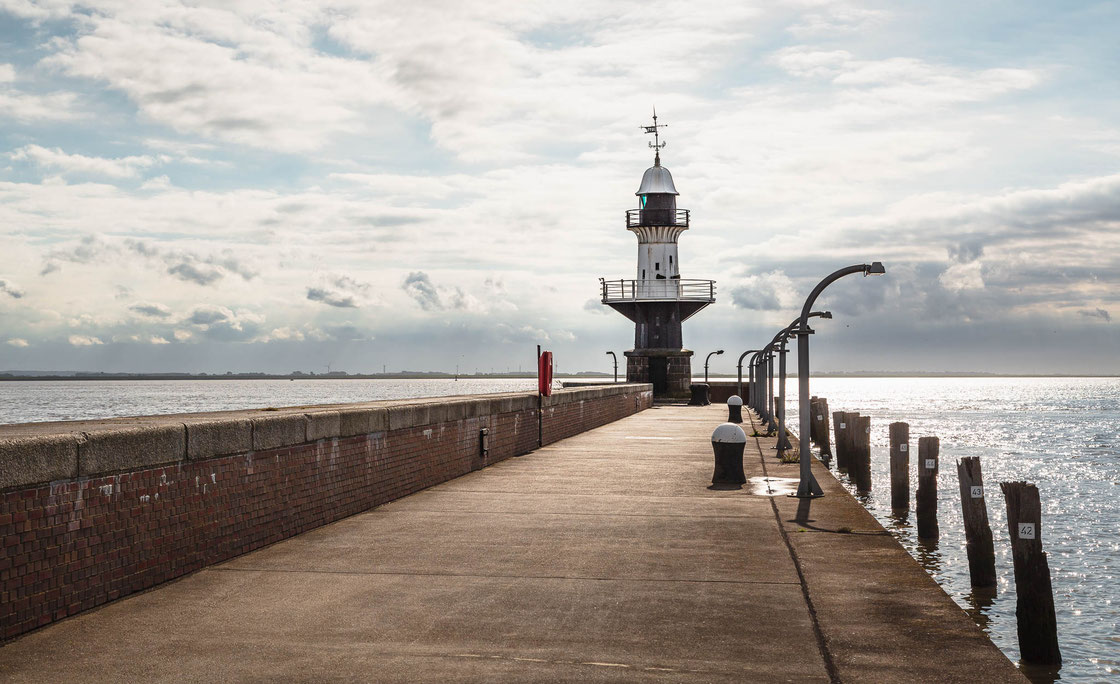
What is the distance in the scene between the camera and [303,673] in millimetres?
5312

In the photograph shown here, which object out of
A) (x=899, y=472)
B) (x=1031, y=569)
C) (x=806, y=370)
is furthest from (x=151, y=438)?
(x=899, y=472)

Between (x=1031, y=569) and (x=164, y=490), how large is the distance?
6.92m

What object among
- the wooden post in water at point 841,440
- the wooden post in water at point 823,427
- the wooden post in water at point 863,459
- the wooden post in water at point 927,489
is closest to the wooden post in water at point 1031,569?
the wooden post in water at point 927,489

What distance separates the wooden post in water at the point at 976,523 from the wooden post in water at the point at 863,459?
11.9m

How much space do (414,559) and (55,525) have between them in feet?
9.86

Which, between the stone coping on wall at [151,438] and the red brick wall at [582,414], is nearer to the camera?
the stone coping on wall at [151,438]

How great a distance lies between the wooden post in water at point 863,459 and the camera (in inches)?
942

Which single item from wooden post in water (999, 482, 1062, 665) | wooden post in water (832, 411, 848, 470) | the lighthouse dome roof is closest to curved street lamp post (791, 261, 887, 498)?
wooden post in water (999, 482, 1062, 665)

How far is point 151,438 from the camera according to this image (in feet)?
23.6

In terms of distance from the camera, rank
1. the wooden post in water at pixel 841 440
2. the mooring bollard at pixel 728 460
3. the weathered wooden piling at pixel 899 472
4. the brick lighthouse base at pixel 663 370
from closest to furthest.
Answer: the mooring bollard at pixel 728 460 < the weathered wooden piling at pixel 899 472 < the wooden post in water at pixel 841 440 < the brick lighthouse base at pixel 663 370

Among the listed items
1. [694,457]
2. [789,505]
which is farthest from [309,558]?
[694,457]

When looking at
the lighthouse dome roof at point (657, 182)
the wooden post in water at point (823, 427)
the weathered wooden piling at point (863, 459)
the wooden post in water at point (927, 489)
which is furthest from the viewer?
the lighthouse dome roof at point (657, 182)

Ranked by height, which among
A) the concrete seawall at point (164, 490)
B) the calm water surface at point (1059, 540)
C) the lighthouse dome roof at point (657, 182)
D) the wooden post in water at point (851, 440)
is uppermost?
the lighthouse dome roof at point (657, 182)

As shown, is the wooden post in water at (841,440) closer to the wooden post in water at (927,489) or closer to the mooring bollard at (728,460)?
the wooden post in water at (927,489)
